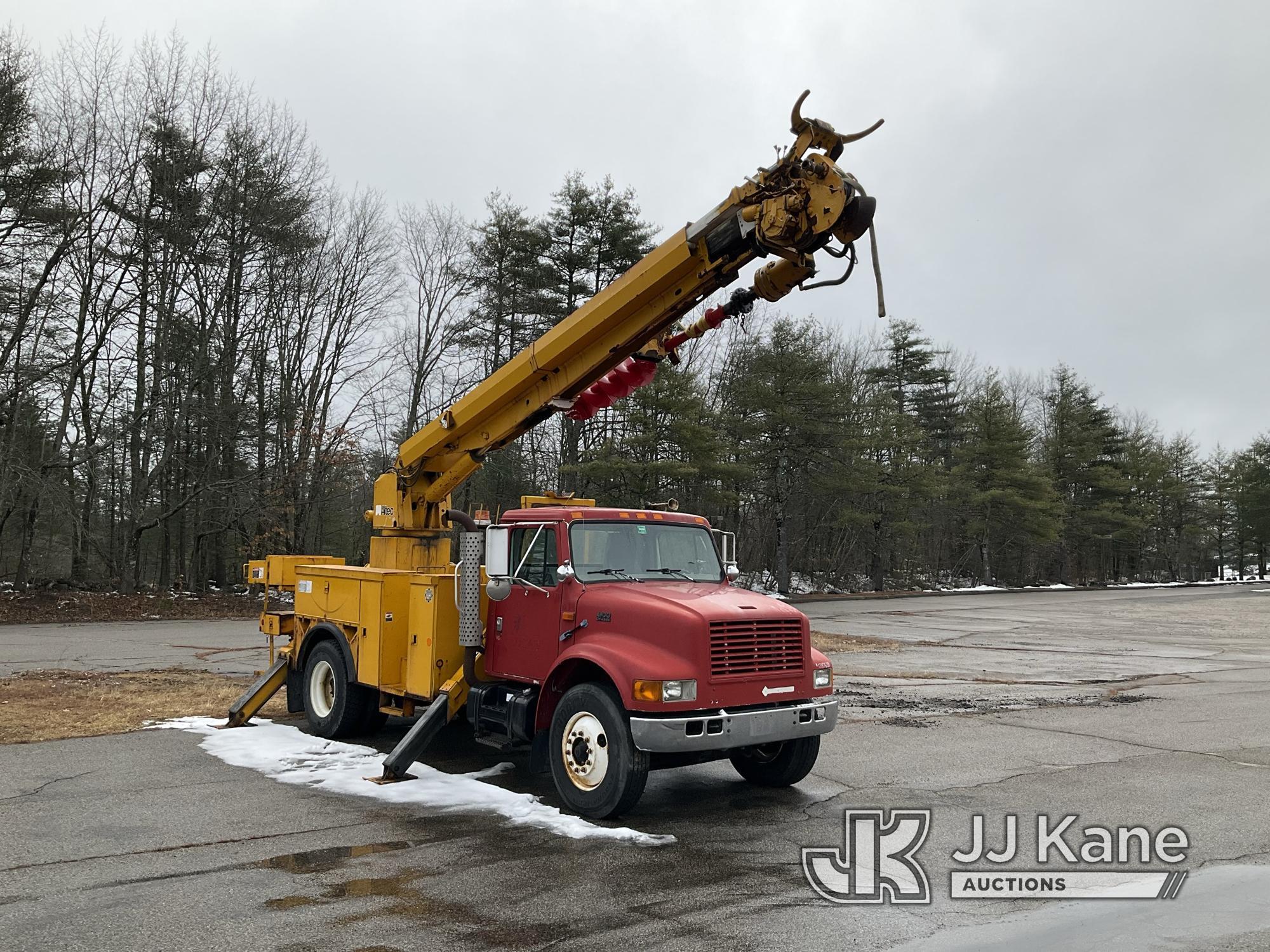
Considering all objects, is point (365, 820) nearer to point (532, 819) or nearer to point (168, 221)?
point (532, 819)

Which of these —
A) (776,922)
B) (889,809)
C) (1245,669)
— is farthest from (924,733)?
(1245,669)

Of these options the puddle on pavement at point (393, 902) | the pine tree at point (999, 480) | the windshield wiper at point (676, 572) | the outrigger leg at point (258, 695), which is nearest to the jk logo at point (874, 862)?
the puddle on pavement at point (393, 902)

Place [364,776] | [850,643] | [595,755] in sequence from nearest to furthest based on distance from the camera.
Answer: [595,755] < [364,776] < [850,643]

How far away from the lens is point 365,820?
6.55m

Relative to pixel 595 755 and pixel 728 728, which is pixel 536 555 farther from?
pixel 728 728

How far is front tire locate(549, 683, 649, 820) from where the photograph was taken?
6.37m

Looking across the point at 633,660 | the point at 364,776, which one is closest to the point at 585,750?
the point at 633,660

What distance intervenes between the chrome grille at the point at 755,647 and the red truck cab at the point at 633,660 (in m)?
0.01

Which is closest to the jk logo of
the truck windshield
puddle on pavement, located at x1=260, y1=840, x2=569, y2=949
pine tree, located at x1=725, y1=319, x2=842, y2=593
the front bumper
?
the front bumper

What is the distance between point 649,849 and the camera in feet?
19.6

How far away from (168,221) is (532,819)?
83.7 ft

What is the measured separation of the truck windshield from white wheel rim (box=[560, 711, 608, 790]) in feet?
3.72

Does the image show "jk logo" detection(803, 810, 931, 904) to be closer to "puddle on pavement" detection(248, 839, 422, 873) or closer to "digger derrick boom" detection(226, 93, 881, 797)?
"digger derrick boom" detection(226, 93, 881, 797)

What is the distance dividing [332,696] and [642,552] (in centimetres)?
407
